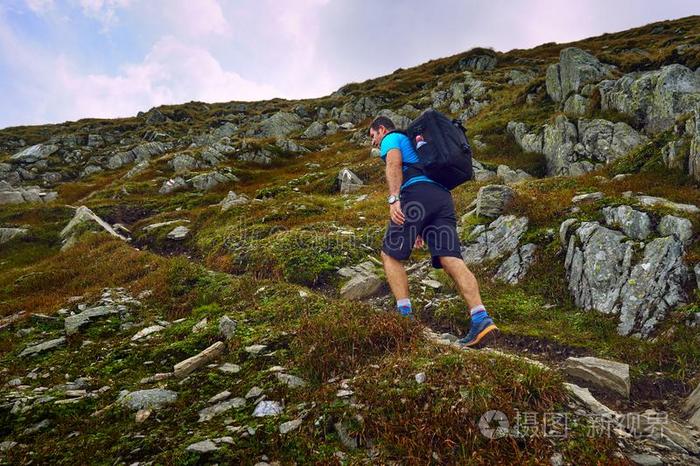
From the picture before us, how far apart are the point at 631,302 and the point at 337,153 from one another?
119ft

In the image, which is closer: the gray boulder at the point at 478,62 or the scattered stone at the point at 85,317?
the scattered stone at the point at 85,317

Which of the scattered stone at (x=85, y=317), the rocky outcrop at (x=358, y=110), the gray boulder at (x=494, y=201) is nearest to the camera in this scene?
the scattered stone at (x=85, y=317)

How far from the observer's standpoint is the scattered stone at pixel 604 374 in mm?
5070

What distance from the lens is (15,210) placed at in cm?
2528

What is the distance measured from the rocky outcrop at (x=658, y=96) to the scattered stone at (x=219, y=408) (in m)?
20.6

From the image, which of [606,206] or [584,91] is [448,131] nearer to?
[606,206]

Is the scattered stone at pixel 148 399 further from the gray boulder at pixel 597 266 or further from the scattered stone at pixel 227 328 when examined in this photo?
the gray boulder at pixel 597 266

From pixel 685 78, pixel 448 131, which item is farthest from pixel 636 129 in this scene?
pixel 448 131

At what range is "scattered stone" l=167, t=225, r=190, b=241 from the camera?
18109 mm

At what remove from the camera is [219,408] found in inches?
191

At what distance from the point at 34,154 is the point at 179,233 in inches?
2418

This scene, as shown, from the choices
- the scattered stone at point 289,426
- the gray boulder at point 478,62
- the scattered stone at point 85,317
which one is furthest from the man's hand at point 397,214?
the gray boulder at point 478,62

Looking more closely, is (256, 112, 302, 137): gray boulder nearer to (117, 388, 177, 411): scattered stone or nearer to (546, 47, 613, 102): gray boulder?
(546, 47, 613, 102): gray boulder

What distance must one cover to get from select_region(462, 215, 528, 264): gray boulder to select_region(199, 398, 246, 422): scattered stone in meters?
7.47
